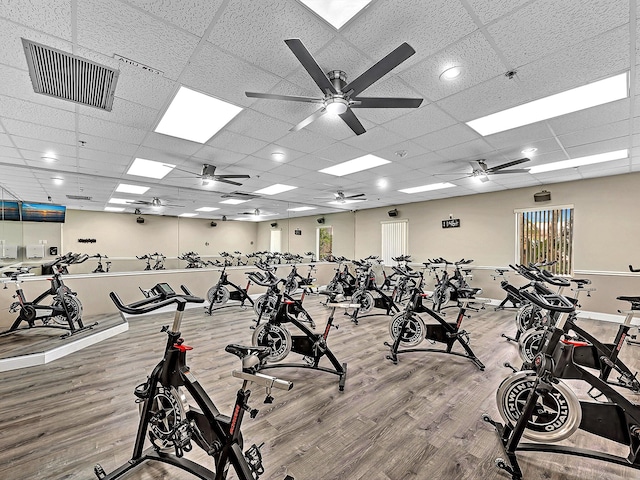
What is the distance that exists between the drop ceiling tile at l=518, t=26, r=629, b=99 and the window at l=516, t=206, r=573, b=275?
5.00 meters

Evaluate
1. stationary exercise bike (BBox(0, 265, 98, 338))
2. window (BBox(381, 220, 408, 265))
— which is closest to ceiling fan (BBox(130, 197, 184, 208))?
stationary exercise bike (BBox(0, 265, 98, 338))

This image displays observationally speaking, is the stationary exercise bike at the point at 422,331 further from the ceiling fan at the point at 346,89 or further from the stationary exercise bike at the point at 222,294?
the stationary exercise bike at the point at 222,294

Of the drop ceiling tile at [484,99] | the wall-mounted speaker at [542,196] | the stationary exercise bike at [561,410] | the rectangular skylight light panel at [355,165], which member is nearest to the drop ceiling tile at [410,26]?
the drop ceiling tile at [484,99]

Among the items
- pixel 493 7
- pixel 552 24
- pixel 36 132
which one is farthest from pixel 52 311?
pixel 552 24

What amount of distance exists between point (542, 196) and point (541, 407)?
6.42 meters

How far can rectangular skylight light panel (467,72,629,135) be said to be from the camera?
2.60 meters

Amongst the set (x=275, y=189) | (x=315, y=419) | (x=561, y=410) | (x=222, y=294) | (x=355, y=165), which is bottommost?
(x=315, y=419)

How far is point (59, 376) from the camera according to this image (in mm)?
2920

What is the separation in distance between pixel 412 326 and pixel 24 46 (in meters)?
4.49

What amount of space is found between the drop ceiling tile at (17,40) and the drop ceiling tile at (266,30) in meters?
1.14

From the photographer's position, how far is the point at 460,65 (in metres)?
2.29

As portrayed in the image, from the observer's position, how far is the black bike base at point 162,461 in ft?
5.22

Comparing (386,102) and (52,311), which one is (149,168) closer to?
(52,311)

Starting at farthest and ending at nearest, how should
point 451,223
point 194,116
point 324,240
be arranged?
point 324,240, point 451,223, point 194,116
